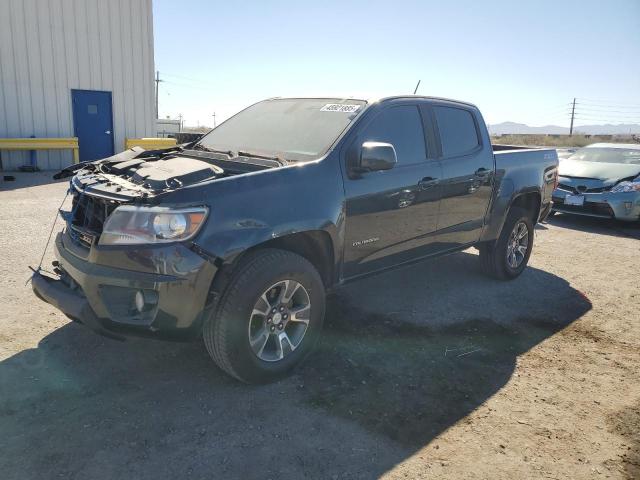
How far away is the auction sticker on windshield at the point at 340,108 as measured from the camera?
3953 millimetres

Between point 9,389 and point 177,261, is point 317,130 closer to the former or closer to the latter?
point 177,261

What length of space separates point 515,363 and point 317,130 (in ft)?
7.66

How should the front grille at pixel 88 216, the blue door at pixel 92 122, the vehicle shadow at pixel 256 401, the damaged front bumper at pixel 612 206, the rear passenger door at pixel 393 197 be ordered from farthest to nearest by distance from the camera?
the blue door at pixel 92 122 < the damaged front bumper at pixel 612 206 < the rear passenger door at pixel 393 197 < the front grille at pixel 88 216 < the vehicle shadow at pixel 256 401

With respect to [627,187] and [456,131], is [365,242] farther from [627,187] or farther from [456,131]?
[627,187]

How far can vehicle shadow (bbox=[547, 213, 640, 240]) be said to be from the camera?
8898 millimetres

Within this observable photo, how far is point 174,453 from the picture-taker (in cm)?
261

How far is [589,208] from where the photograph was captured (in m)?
9.13

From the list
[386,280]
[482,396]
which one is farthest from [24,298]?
[482,396]

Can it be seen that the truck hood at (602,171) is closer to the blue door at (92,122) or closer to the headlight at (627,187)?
the headlight at (627,187)

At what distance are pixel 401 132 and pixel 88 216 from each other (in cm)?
249

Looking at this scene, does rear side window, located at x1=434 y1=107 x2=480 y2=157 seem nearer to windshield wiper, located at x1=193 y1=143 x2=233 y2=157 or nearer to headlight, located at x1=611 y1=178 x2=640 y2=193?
windshield wiper, located at x1=193 y1=143 x2=233 y2=157

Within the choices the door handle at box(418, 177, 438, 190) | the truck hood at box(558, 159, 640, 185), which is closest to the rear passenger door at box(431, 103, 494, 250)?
the door handle at box(418, 177, 438, 190)

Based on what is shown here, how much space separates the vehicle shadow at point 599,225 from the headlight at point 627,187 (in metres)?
0.68

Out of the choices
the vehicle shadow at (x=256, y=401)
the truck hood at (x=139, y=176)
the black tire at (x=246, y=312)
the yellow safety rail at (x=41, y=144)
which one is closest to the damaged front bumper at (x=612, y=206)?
the vehicle shadow at (x=256, y=401)
